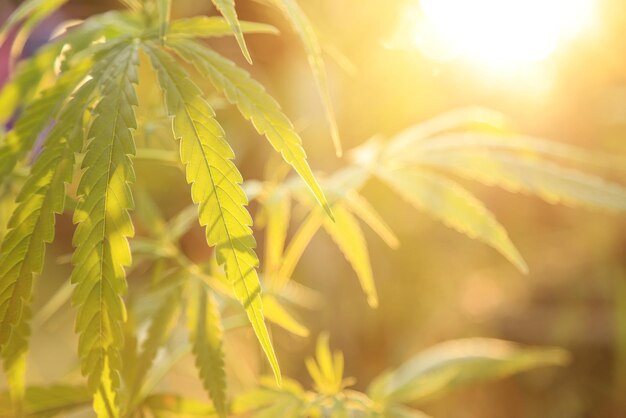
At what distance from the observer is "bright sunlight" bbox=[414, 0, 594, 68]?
1.34 metres

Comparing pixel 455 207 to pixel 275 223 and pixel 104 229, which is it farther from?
pixel 104 229

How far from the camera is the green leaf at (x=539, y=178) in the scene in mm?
583

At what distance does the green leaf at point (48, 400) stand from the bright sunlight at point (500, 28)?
95 cm

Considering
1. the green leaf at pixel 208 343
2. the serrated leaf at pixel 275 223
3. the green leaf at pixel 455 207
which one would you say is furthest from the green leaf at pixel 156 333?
the green leaf at pixel 455 207

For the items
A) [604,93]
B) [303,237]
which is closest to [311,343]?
[604,93]

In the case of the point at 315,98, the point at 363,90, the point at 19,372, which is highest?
the point at 363,90

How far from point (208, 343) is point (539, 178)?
0.34m

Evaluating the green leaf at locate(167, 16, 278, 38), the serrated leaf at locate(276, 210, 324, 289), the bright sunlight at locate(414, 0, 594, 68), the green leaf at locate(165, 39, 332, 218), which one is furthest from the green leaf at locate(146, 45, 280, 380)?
the bright sunlight at locate(414, 0, 594, 68)

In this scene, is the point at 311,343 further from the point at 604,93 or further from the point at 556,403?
the point at 604,93

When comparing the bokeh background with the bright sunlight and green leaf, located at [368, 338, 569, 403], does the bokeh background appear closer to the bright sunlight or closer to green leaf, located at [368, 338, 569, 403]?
the bright sunlight

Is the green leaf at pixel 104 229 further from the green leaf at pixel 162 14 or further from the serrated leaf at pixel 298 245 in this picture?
the serrated leaf at pixel 298 245

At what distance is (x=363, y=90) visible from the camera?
1.85 metres

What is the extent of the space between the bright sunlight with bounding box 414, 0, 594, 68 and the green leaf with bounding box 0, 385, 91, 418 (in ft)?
3.11

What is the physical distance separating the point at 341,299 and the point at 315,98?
1.76 ft
